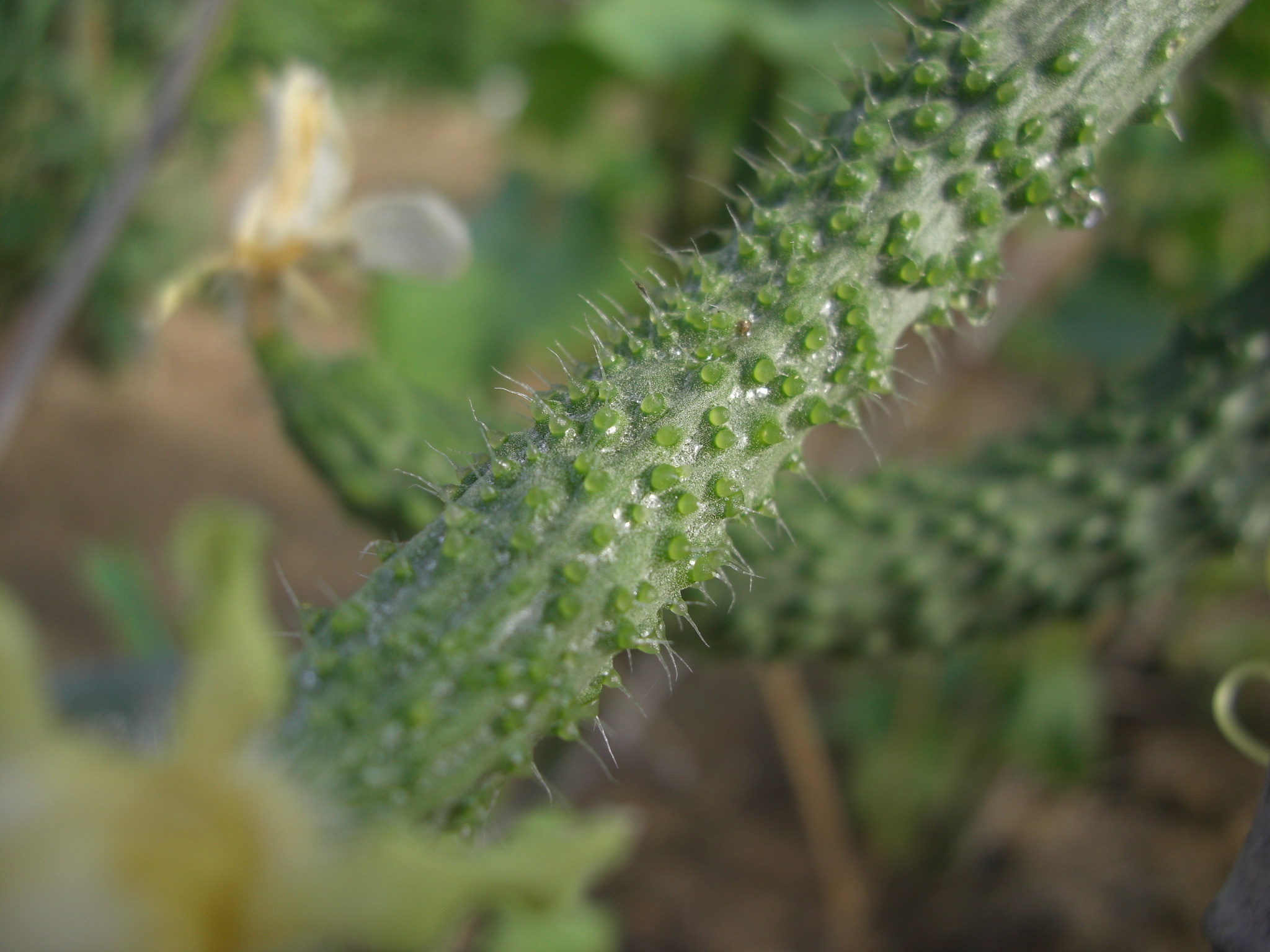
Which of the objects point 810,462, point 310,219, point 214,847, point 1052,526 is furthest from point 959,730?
point 214,847

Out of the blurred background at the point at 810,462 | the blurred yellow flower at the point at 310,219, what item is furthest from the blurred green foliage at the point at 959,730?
the blurred yellow flower at the point at 310,219

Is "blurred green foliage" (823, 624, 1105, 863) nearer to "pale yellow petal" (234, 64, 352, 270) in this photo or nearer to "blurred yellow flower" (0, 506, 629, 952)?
"pale yellow petal" (234, 64, 352, 270)

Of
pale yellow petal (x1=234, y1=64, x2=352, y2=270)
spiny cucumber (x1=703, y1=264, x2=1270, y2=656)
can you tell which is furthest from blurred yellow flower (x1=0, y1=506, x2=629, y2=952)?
pale yellow petal (x1=234, y1=64, x2=352, y2=270)

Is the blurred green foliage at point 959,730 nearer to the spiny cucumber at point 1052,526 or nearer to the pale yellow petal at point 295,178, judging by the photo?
the spiny cucumber at point 1052,526

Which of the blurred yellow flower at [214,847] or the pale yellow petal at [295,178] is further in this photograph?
the pale yellow petal at [295,178]

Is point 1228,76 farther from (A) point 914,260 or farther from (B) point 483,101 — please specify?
(B) point 483,101

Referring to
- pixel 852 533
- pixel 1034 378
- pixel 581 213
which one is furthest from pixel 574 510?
pixel 1034 378
